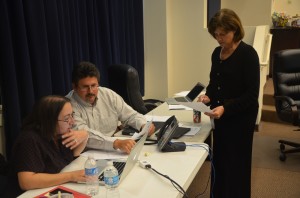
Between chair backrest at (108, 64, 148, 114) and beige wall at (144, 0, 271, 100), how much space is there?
150 centimetres

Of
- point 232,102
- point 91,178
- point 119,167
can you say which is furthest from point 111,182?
point 232,102

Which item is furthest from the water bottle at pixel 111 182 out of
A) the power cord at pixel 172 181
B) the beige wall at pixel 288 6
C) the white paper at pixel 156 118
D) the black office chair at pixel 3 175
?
the beige wall at pixel 288 6

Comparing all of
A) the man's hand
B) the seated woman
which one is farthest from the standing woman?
the seated woman

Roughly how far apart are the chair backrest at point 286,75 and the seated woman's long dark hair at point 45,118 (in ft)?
8.36

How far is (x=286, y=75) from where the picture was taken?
136 inches

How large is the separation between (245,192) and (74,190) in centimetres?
123

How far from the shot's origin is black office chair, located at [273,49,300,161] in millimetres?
3354

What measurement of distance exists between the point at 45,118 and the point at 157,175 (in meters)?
0.60

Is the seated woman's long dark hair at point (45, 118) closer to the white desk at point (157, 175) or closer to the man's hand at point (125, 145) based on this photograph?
the white desk at point (157, 175)

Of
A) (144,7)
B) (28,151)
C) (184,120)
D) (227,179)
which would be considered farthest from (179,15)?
(28,151)

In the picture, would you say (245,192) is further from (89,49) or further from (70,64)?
(89,49)

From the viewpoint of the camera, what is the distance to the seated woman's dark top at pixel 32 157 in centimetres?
144

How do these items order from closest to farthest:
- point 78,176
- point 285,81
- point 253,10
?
point 78,176
point 285,81
point 253,10

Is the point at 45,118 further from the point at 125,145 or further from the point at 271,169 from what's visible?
the point at 271,169
